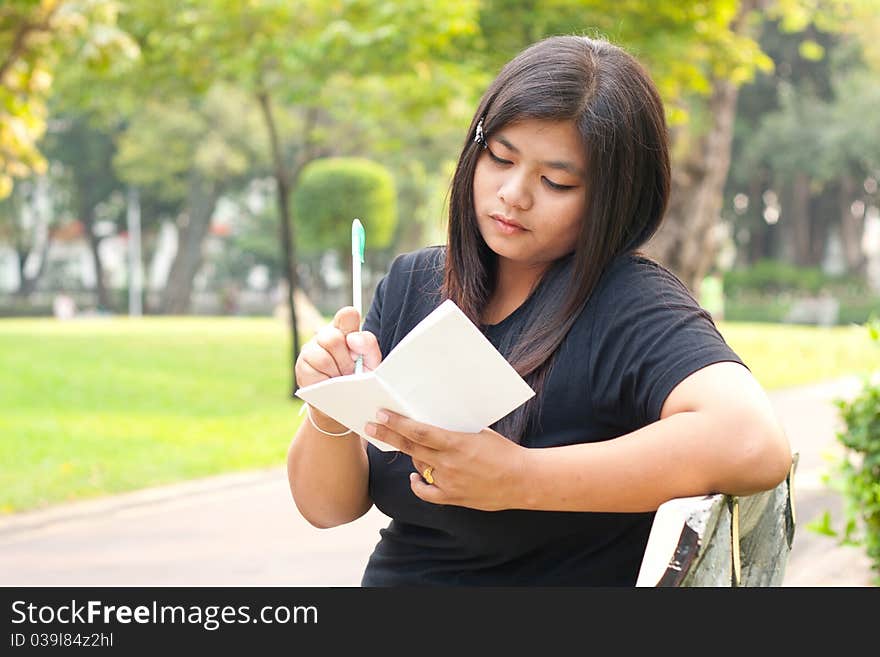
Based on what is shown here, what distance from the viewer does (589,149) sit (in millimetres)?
1678

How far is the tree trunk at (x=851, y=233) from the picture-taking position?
39.2 meters

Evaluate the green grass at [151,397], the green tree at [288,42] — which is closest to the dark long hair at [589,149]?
the green grass at [151,397]

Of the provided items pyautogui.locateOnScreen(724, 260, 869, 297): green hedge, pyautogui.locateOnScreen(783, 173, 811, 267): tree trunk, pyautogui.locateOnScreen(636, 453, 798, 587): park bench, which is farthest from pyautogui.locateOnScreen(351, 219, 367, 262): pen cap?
pyautogui.locateOnScreen(783, 173, 811, 267): tree trunk

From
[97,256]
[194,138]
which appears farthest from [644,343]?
[97,256]

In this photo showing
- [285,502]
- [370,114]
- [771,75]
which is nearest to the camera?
[285,502]

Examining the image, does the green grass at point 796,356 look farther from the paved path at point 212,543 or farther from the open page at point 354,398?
the open page at point 354,398

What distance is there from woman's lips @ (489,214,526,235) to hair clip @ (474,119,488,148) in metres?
0.11

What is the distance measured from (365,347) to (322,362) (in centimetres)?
6

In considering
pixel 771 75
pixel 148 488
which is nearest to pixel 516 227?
pixel 148 488

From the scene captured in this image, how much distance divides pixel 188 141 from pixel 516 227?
32.6 metres

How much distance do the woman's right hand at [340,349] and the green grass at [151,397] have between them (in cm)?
308

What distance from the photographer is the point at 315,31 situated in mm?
10289

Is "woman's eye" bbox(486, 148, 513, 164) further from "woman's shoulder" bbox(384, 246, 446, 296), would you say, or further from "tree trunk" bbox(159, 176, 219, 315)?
"tree trunk" bbox(159, 176, 219, 315)

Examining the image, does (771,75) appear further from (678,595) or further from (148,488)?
(678,595)
